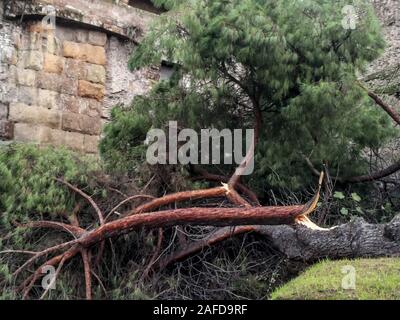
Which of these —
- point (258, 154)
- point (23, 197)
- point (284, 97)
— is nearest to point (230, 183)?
point (258, 154)

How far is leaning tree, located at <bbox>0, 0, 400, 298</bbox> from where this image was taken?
5.77 meters

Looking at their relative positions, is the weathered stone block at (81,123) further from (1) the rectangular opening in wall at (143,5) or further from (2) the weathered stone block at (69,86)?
(1) the rectangular opening in wall at (143,5)

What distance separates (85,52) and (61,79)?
0.50 m

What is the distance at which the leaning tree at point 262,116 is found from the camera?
5.77 meters

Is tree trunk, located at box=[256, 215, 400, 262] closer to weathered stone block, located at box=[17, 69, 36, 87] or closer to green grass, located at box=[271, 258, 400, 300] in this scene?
green grass, located at box=[271, 258, 400, 300]

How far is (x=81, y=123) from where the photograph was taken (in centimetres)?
843

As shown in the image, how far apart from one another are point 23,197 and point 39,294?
931 mm

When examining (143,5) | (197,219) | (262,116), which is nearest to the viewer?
(197,219)

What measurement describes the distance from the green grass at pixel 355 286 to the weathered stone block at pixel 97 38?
451cm

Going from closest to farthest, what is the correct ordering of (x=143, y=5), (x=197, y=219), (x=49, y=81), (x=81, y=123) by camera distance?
(x=197, y=219) → (x=49, y=81) → (x=81, y=123) → (x=143, y=5)

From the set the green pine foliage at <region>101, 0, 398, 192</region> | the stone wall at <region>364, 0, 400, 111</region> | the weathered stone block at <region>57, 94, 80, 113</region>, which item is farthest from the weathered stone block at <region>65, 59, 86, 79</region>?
the stone wall at <region>364, 0, 400, 111</region>

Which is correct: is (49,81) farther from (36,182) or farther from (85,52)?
(36,182)

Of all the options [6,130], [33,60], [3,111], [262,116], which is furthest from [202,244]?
[33,60]
